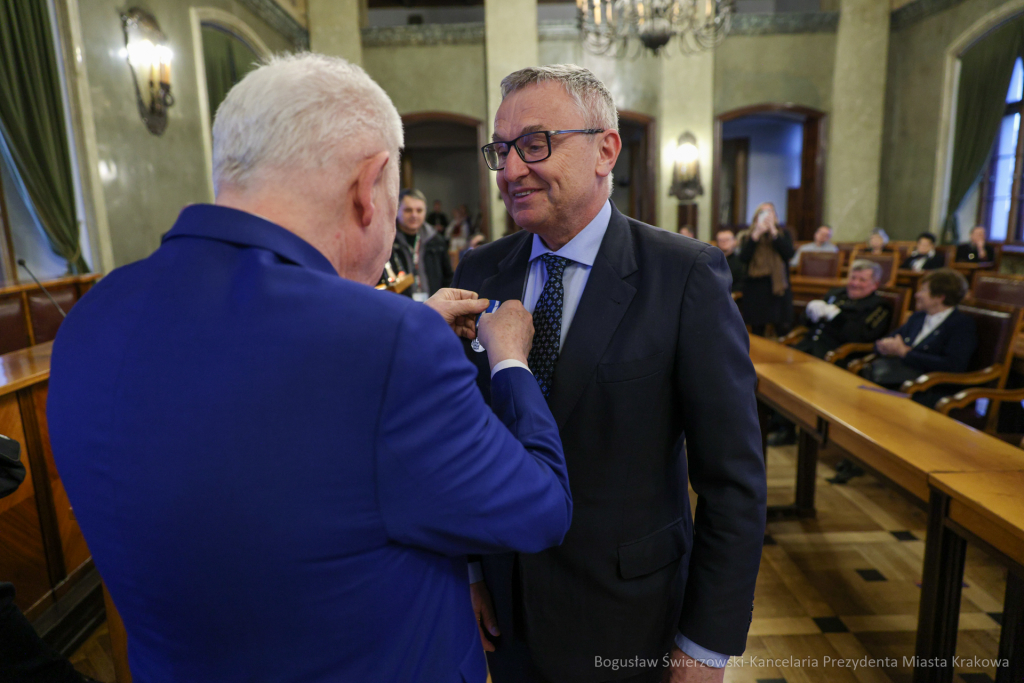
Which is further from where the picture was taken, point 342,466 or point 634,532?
point 634,532

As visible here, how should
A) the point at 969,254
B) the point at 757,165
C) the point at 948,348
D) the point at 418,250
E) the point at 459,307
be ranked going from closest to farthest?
the point at 459,307, the point at 948,348, the point at 418,250, the point at 969,254, the point at 757,165

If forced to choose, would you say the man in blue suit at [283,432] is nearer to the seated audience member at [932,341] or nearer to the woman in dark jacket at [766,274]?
the seated audience member at [932,341]

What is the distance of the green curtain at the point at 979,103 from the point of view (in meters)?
8.94

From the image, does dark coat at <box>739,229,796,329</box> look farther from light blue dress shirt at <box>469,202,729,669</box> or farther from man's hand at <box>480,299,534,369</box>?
man's hand at <box>480,299,534,369</box>

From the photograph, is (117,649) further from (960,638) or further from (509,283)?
(960,638)

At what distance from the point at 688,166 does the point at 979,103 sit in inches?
167

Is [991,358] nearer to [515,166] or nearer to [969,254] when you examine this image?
[515,166]

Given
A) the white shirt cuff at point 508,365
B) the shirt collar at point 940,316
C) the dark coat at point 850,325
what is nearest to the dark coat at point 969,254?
the dark coat at point 850,325

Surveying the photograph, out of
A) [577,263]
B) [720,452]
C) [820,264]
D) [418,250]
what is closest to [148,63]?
[418,250]

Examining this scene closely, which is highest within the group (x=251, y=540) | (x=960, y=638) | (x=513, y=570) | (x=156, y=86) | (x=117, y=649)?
(x=156, y=86)

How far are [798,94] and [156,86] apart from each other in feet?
32.4

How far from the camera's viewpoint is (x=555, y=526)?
769mm

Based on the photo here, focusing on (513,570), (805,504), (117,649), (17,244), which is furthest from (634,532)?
(17,244)

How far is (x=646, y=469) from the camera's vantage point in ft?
3.75
